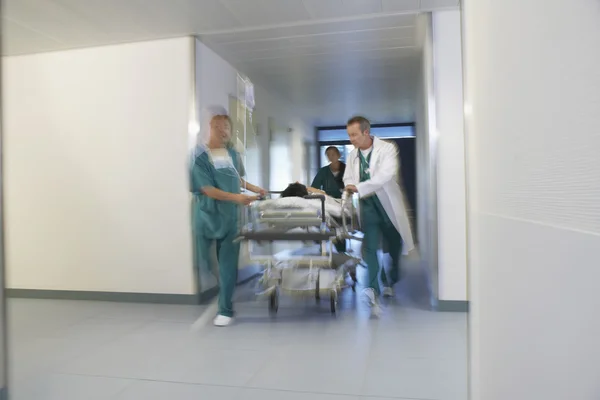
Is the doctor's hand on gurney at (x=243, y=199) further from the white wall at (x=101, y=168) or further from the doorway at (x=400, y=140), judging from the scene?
the doorway at (x=400, y=140)

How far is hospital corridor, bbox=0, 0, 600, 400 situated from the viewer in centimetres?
81

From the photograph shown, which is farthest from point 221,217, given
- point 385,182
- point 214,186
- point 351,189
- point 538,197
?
point 538,197

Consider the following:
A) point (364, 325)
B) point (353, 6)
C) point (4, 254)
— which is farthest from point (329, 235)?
point (4, 254)

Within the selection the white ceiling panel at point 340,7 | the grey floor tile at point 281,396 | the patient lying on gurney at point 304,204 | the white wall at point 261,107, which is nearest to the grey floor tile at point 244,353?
the grey floor tile at point 281,396

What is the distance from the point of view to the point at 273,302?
9.45 ft

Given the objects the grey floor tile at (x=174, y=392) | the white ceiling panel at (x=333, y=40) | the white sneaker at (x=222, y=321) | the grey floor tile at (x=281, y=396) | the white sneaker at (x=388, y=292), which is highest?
the white ceiling panel at (x=333, y=40)

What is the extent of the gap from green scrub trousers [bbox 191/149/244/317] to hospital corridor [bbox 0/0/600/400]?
0.6 inches

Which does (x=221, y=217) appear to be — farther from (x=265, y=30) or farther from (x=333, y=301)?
(x=265, y=30)

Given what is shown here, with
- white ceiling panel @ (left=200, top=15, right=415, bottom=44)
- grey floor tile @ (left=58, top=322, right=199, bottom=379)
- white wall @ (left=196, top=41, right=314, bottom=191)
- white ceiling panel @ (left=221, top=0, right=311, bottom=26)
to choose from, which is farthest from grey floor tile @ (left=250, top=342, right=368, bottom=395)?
white ceiling panel @ (left=200, top=15, right=415, bottom=44)

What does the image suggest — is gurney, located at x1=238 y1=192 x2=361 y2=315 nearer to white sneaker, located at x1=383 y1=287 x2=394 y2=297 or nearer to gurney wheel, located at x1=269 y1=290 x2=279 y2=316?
gurney wheel, located at x1=269 y1=290 x2=279 y2=316

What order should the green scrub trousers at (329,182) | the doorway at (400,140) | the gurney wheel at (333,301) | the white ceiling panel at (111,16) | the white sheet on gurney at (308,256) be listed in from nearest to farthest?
the white ceiling panel at (111,16), the gurney wheel at (333,301), the white sheet on gurney at (308,256), the green scrub trousers at (329,182), the doorway at (400,140)

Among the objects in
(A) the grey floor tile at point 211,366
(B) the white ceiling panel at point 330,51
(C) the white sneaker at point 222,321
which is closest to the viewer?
(A) the grey floor tile at point 211,366

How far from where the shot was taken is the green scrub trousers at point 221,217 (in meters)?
2.75

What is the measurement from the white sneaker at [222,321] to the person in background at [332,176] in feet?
4.38
